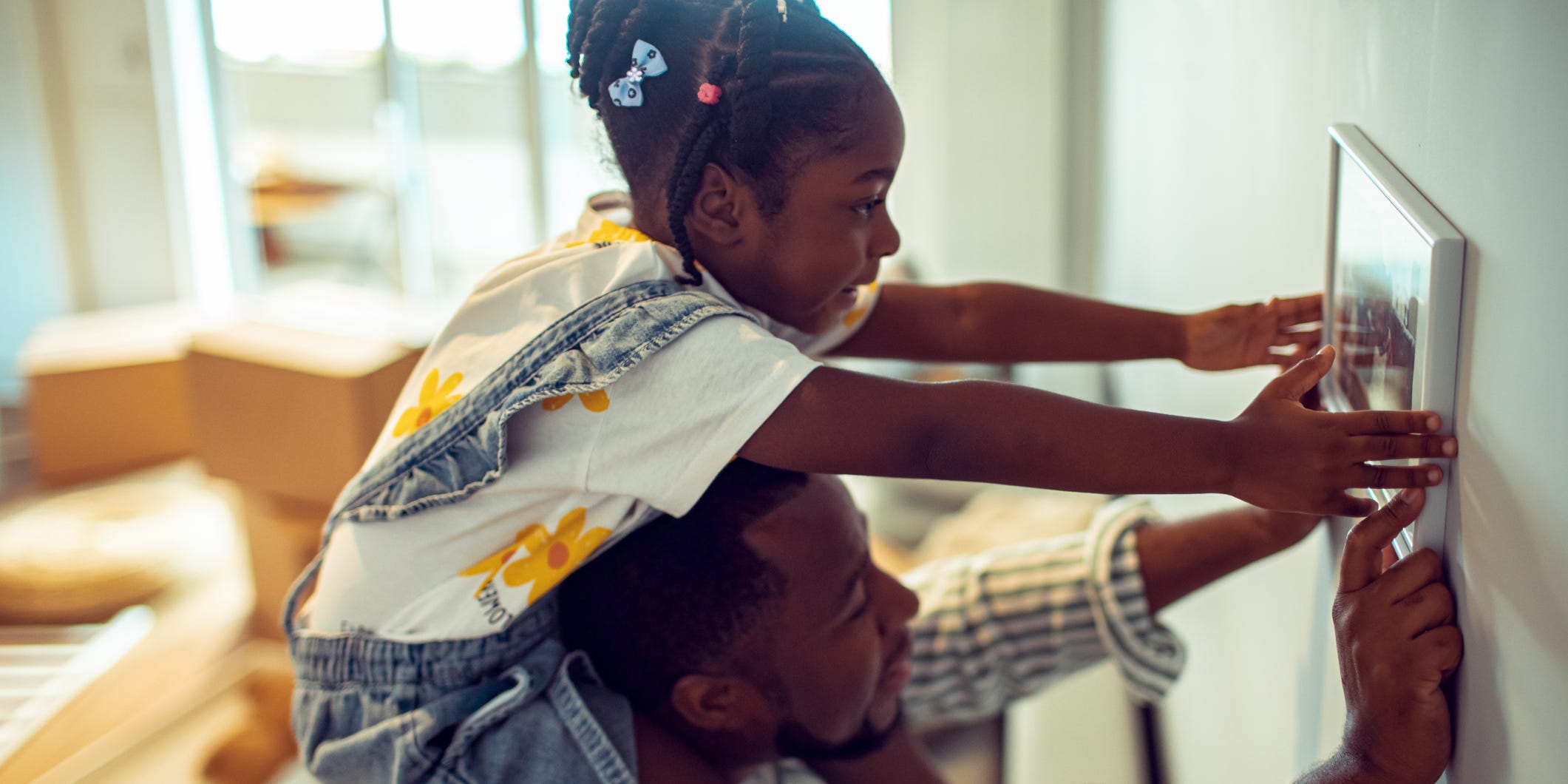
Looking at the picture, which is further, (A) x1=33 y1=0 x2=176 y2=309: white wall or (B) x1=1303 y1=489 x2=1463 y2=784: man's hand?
(A) x1=33 y1=0 x2=176 y2=309: white wall

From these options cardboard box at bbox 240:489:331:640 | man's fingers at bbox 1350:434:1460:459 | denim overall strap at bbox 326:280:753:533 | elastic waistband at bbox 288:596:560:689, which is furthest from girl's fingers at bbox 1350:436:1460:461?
cardboard box at bbox 240:489:331:640

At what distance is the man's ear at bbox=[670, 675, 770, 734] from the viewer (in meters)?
0.92

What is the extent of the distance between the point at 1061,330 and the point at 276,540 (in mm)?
1416

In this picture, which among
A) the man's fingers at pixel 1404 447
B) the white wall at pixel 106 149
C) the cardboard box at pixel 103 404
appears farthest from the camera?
the white wall at pixel 106 149

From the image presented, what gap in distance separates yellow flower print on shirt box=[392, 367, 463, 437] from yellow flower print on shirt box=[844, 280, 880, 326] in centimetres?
33

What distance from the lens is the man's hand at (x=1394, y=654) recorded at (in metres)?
0.55

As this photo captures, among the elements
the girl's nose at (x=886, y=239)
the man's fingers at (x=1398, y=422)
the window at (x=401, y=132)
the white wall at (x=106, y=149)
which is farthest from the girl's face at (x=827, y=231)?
the white wall at (x=106, y=149)

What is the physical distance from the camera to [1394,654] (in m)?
0.56

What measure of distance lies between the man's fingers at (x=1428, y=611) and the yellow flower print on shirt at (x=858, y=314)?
20.3 inches

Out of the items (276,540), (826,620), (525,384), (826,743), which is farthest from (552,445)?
(276,540)

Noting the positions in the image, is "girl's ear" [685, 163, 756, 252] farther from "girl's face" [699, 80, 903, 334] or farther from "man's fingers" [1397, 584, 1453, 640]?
"man's fingers" [1397, 584, 1453, 640]

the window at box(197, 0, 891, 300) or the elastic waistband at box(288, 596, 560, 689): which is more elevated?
the window at box(197, 0, 891, 300)

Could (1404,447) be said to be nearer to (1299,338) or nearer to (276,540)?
(1299,338)

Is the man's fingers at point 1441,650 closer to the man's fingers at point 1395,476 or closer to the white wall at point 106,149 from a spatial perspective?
the man's fingers at point 1395,476
